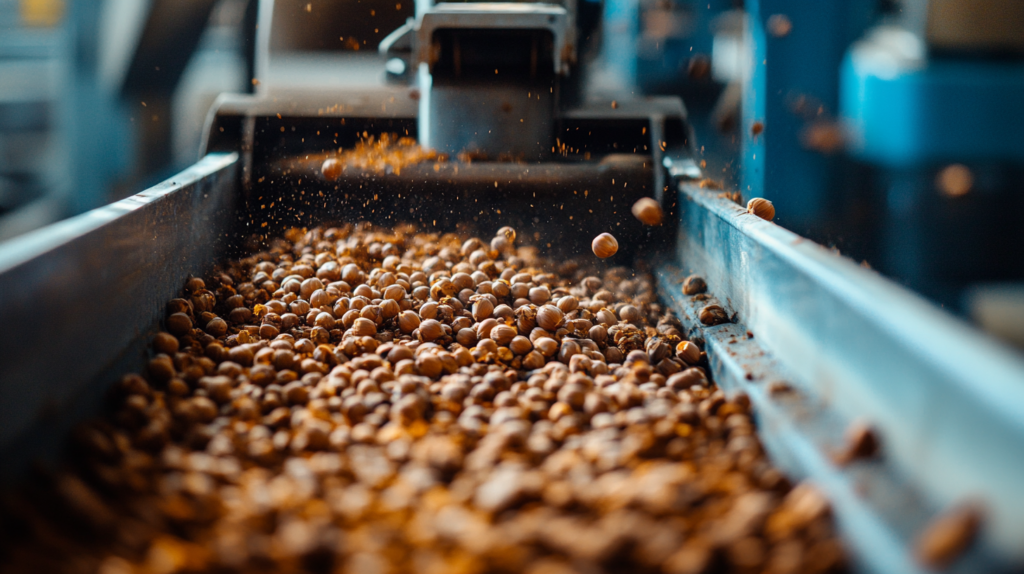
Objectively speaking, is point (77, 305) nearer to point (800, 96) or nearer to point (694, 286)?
point (694, 286)

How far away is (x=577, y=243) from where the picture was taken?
7.80ft

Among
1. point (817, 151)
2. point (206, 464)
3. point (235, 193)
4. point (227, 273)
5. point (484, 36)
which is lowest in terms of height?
point (206, 464)

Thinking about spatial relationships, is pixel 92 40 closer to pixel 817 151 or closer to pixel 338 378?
pixel 338 378

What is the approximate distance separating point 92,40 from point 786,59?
2.97 metres

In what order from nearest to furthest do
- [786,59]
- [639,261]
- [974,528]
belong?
1. [974,528]
2. [639,261]
3. [786,59]

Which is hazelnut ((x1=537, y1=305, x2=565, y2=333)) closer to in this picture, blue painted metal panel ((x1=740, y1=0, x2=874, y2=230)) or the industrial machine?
the industrial machine

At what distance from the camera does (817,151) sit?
2.80m

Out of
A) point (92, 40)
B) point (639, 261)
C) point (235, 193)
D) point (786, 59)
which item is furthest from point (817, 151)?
point (92, 40)

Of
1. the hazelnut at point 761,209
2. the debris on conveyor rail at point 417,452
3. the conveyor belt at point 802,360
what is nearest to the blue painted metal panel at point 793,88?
the hazelnut at point 761,209

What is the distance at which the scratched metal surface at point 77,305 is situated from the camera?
978 millimetres

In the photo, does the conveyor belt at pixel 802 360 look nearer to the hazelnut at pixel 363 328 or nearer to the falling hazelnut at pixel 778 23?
the hazelnut at pixel 363 328

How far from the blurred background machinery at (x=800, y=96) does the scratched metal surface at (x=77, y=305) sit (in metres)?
1.19

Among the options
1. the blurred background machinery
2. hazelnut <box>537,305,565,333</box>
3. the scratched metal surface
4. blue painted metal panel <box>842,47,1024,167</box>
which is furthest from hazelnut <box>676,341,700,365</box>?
blue painted metal panel <box>842,47,1024,167</box>

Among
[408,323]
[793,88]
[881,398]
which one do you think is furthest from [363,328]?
[793,88]
